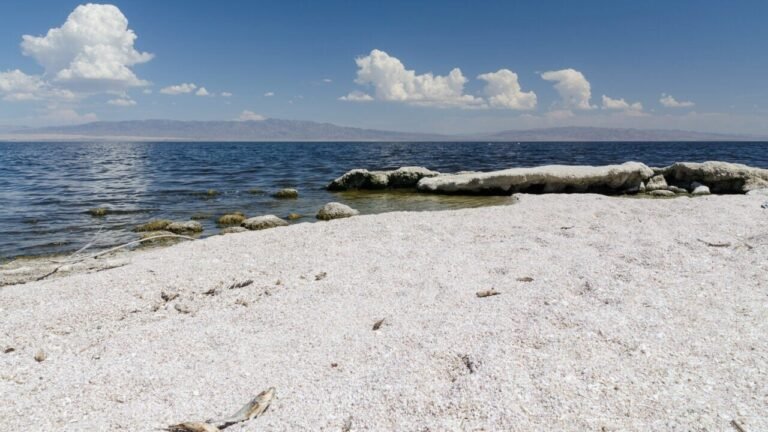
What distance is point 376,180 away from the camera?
76.1 feet

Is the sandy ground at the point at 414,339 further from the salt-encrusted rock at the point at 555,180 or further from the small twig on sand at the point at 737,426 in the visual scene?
the salt-encrusted rock at the point at 555,180

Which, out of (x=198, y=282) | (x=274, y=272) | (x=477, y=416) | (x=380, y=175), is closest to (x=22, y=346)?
(x=198, y=282)

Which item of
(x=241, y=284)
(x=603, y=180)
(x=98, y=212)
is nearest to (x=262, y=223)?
(x=241, y=284)

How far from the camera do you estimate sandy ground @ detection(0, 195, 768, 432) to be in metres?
3.55

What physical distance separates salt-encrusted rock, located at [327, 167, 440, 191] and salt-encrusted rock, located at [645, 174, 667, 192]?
32.3 ft

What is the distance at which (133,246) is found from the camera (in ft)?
37.2

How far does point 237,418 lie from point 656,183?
2183 cm

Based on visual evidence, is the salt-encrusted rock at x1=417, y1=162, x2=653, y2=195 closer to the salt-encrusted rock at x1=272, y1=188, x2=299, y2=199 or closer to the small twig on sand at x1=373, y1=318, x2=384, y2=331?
the salt-encrusted rock at x1=272, y1=188, x2=299, y2=199

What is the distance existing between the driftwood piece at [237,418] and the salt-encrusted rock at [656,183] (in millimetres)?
20758

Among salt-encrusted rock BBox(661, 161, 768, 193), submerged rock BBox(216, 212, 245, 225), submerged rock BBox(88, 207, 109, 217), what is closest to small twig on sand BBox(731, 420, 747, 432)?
submerged rock BBox(216, 212, 245, 225)

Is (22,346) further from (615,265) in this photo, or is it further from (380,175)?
(380,175)

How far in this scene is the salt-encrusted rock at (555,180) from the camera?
62.5 feet

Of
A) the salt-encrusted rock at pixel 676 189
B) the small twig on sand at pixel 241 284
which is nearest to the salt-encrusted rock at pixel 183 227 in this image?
the small twig on sand at pixel 241 284

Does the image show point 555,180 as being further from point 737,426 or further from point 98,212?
point 98,212
